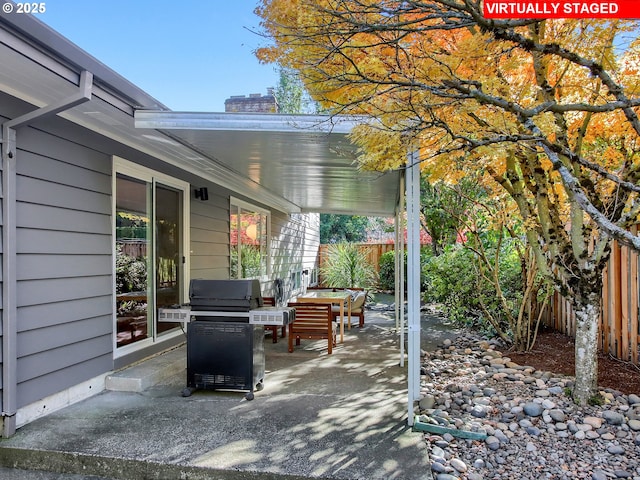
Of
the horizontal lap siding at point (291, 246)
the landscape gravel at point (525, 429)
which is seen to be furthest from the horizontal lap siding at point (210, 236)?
the landscape gravel at point (525, 429)

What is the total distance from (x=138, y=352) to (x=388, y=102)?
3471 millimetres

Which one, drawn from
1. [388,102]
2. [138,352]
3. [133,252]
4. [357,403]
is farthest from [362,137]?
[138,352]

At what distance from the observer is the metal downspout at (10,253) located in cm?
285

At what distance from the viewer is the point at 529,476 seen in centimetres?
253

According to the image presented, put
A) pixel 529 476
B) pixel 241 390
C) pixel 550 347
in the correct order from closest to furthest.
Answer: pixel 529 476, pixel 241 390, pixel 550 347

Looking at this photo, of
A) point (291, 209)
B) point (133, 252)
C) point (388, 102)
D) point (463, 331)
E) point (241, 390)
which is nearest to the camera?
point (388, 102)

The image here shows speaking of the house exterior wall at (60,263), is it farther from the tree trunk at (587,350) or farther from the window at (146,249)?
the tree trunk at (587,350)

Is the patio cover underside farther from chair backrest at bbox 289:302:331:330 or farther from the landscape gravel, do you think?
the landscape gravel

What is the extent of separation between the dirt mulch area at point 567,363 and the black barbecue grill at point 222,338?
9.75 feet

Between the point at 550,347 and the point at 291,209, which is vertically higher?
the point at 291,209

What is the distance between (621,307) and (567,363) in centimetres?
78

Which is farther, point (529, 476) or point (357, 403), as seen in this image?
point (357, 403)

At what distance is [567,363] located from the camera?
456 cm

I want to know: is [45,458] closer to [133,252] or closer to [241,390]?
[241,390]
